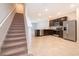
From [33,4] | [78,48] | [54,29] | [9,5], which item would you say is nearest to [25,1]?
[33,4]

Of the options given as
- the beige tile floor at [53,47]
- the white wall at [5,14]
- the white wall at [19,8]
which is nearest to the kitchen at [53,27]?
the beige tile floor at [53,47]

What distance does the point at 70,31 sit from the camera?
216 cm

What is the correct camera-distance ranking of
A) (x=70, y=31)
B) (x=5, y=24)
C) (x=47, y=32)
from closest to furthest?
(x=5, y=24) < (x=47, y=32) < (x=70, y=31)

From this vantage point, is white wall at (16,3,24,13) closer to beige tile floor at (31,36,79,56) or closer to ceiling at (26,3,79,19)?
ceiling at (26,3,79,19)

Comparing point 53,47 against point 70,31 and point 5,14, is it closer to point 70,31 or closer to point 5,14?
point 70,31

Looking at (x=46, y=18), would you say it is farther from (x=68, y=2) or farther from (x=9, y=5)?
(x=9, y=5)

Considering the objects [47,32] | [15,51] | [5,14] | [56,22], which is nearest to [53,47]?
[47,32]

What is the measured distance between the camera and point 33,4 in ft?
6.43

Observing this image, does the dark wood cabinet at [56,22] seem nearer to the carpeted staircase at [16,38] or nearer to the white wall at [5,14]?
the carpeted staircase at [16,38]

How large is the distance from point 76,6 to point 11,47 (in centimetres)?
147

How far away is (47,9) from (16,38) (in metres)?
0.85

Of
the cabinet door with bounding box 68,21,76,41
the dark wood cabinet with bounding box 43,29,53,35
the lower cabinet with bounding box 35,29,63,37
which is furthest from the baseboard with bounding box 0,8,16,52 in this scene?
the cabinet door with bounding box 68,21,76,41

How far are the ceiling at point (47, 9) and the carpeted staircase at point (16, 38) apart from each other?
240 millimetres

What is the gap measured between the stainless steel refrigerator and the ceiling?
→ 0.83 ft
